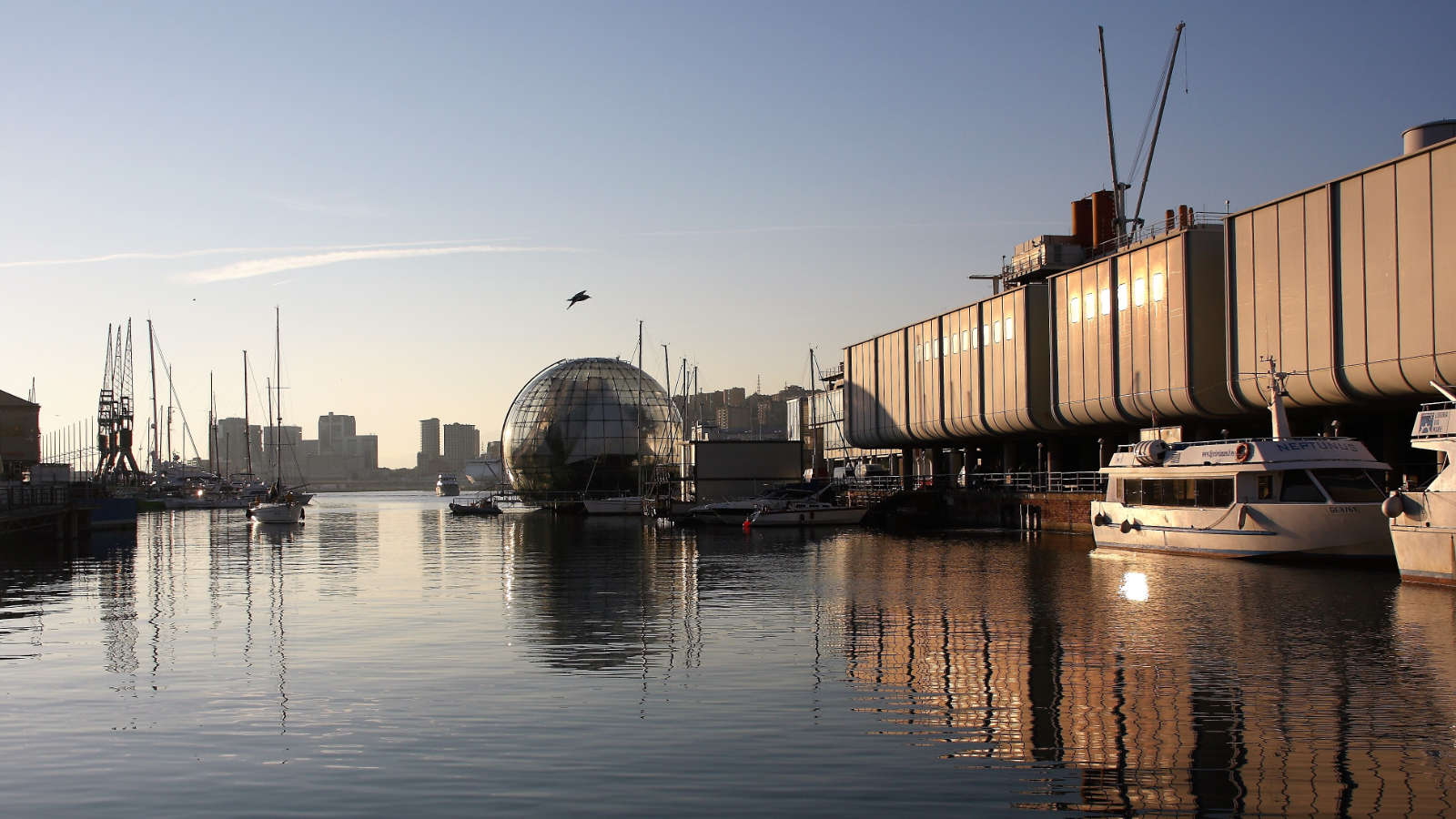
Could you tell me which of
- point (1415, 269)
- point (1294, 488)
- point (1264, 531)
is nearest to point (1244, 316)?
point (1415, 269)

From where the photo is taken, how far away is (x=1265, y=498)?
45.7 m

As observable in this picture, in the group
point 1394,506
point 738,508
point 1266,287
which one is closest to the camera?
point 1394,506

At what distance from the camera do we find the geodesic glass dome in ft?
445

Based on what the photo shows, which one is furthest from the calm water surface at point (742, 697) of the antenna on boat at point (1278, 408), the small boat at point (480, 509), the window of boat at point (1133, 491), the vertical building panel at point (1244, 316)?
the small boat at point (480, 509)

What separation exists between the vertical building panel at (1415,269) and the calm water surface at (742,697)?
1290 cm

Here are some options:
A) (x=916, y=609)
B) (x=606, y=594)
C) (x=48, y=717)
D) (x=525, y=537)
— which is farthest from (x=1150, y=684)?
(x=525, y=537)

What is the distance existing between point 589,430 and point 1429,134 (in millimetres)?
Answer: 92902

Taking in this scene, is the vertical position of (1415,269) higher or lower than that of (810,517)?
higher

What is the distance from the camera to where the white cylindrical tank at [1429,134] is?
54.3 metres

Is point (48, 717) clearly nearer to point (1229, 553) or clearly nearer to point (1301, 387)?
point (1229, 553)

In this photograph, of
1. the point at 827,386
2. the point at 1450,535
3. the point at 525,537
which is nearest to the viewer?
the point at 1450,535

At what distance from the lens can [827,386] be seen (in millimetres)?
157750

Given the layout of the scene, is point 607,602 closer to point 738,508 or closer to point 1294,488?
point 1294,488

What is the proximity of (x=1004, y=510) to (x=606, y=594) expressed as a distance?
146ft
